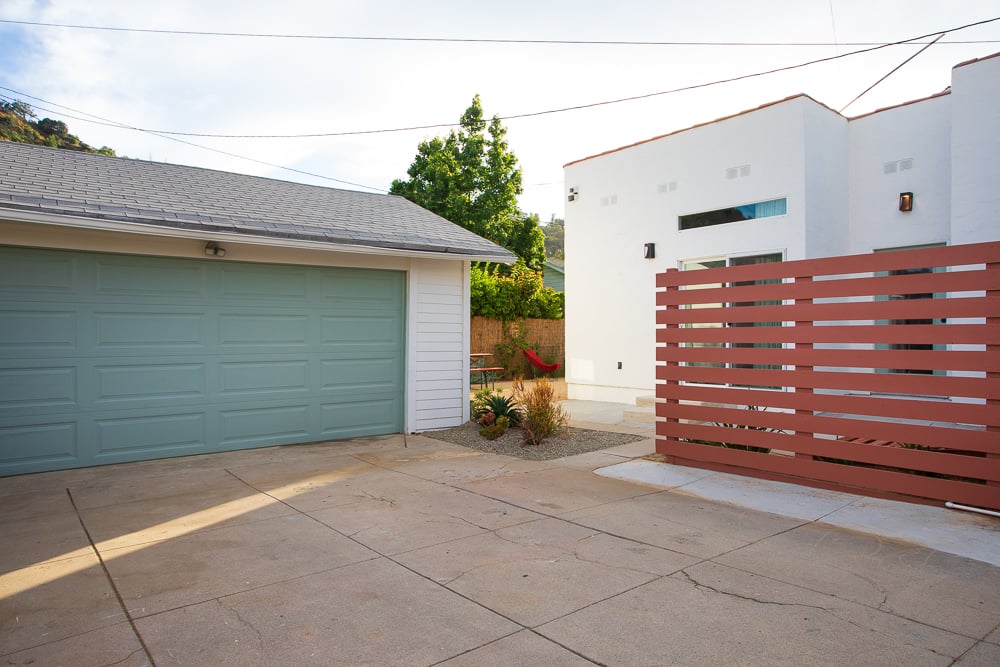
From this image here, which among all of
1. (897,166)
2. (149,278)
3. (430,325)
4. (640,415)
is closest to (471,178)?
(430,325)

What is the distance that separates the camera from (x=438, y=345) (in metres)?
8.48

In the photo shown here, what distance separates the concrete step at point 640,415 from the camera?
9.16 m

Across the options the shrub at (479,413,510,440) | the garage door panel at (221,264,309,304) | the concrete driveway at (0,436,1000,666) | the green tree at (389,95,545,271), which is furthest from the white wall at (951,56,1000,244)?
the green tree at (389,95,545,271)

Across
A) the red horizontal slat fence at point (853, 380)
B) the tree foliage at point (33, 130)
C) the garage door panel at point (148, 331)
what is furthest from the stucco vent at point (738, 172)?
the tree foliage at point (33, 130)

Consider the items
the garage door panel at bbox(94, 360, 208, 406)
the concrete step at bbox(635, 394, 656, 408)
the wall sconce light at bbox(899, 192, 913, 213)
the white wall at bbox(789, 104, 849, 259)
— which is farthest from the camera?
the concrete step at bbox(635, 394, 656, 408)

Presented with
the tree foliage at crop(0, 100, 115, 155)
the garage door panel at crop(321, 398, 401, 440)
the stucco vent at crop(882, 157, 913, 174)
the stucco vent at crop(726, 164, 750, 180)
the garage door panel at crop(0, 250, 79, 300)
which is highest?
the tree foliage at crop(0, 100, 115, 155)

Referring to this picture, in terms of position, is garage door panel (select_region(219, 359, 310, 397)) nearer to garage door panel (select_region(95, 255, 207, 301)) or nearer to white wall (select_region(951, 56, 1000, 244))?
garage door panel (select_region(95, 255, 207, 301))

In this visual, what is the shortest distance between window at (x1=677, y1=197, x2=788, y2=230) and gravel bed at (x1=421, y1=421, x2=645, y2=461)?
3.72 metres

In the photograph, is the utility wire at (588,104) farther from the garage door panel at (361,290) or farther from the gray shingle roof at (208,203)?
the garage door panel at (361,290)

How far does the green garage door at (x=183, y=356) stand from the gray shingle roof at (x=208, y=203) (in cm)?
60

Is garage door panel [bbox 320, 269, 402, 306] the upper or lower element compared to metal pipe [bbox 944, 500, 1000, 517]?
upper

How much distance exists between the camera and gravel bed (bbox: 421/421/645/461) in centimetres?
720

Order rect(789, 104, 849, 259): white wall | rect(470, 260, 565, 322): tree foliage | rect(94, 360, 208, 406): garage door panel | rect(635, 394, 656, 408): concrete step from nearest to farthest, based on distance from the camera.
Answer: rect(94, 360, 208, 406): garage door panel → rect(789, 104, 849, 259): white wall → rect(635, 394, 656, 408): concrete step → rect(470, 260, 565, 322): tree foliage

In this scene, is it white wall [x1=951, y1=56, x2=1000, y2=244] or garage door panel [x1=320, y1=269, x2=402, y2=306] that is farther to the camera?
garage door panel [x1=320, y1=269, x2=402, y2=306]
